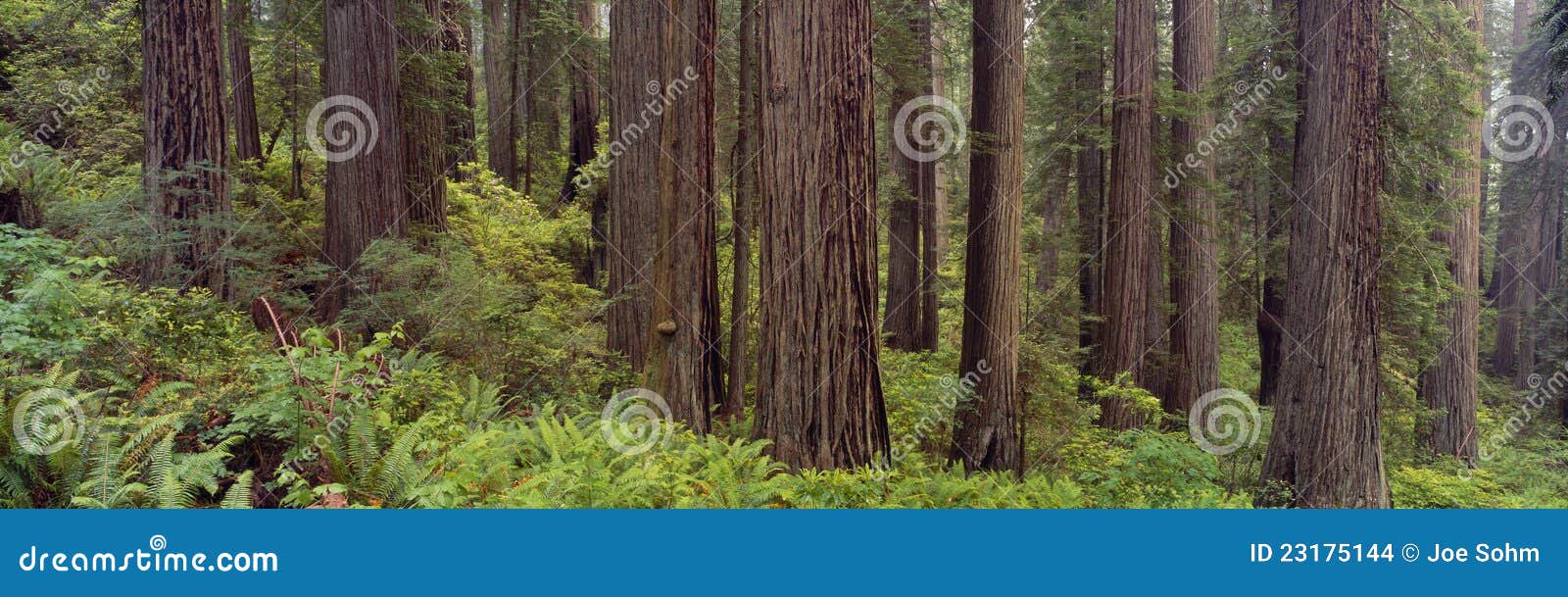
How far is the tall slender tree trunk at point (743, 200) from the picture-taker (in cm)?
980

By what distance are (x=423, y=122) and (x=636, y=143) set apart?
6.16m

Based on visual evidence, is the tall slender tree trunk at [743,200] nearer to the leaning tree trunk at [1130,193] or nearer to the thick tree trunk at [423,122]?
the thick tree trunk at [423,122]

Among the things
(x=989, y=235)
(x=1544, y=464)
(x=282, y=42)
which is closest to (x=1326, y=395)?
(x=989, y=235)

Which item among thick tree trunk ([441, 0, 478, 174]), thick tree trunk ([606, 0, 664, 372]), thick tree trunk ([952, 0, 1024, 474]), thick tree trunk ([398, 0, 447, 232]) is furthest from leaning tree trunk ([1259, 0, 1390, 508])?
thick tree trunk ([441, 0, 478, 174])

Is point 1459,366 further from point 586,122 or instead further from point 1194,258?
point 586,122

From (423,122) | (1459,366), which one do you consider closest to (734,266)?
(423,122)

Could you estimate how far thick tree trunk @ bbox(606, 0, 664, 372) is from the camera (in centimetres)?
896

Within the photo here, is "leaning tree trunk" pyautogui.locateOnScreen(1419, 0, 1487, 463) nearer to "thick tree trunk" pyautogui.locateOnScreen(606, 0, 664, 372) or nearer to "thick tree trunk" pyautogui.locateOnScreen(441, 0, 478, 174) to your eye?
"thick tree trunk" pyautogui.locateOnScreen(606, 0, 664, 372)

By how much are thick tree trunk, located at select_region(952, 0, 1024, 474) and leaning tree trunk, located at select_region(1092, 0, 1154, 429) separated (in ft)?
9.66

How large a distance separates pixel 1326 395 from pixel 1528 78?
2583 centimetres

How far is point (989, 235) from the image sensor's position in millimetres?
10250

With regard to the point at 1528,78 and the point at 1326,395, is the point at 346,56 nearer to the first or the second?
the point at 1326,395

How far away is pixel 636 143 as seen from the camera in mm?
9117

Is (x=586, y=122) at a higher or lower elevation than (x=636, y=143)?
higher
